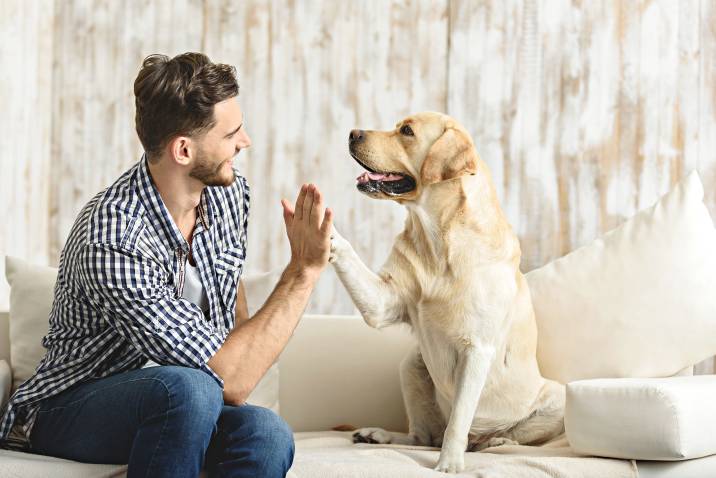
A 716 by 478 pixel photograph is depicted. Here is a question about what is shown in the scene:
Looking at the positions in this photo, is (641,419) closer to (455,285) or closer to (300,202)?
(455,285)

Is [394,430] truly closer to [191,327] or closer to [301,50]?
[191,327]

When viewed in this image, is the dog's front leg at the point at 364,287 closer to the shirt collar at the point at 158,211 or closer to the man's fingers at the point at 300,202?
the man's fingers at the point at 300,202

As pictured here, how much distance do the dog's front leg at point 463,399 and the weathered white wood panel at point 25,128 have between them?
1.55 metres

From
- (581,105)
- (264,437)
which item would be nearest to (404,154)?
(264,437)

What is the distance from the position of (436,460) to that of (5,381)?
1.06 meters

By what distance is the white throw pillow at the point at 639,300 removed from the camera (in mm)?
2125

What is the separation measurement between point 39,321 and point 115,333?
1.85 ft

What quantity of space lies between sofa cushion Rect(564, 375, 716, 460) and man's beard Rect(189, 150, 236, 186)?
910 millimetres

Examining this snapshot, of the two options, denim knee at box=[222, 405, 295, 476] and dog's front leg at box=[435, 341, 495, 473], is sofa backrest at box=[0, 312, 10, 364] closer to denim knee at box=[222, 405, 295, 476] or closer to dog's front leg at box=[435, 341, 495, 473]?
denim knee at box=[222, 405, 295, 476]

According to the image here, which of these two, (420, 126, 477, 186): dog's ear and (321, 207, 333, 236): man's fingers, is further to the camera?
(420, 126, 477, 186): dog's ear

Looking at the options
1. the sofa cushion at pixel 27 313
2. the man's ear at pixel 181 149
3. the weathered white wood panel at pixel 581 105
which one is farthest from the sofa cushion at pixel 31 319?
the weathered white wood panel at pixel 581 105

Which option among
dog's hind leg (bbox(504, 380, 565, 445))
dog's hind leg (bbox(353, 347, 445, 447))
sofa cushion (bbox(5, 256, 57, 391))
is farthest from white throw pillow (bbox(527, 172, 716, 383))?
sofa cushion (bbox(5, 256, 57, 391))

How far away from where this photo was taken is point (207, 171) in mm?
1752

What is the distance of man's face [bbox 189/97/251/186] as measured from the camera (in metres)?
1.75
